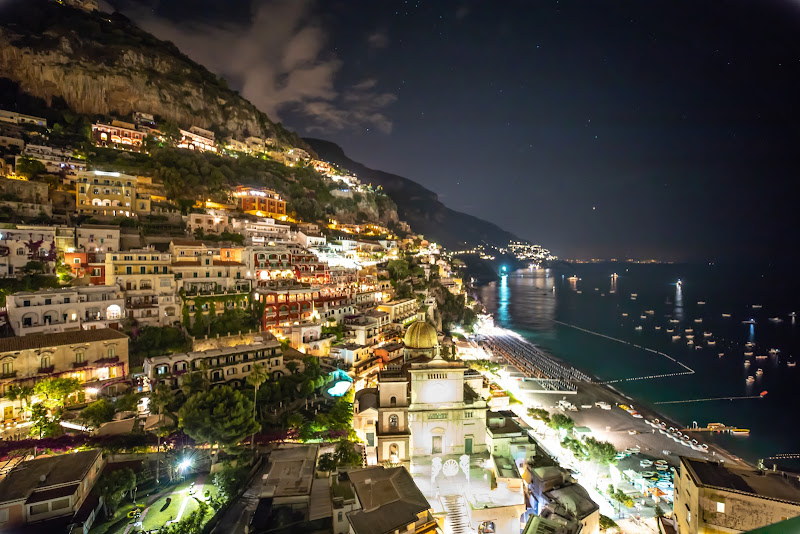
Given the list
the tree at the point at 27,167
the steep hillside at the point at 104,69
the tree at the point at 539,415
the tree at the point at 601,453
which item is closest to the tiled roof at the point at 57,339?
the tree at the point at 27,167

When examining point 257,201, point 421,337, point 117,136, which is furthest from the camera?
point 257,201

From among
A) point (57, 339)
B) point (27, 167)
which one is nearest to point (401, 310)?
point (57, 339)

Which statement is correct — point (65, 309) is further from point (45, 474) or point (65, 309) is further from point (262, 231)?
point (262, 231)

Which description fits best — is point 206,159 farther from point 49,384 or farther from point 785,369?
point 785,369

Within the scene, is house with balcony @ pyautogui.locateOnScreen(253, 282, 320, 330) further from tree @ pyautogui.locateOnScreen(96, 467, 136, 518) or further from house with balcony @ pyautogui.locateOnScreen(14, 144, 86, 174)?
house with balcony @ pyautogui.locateOnScreen(14, 144, 86, 174)

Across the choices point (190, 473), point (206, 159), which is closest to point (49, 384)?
point (190, 473)

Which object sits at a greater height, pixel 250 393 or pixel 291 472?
pixel 250 393
